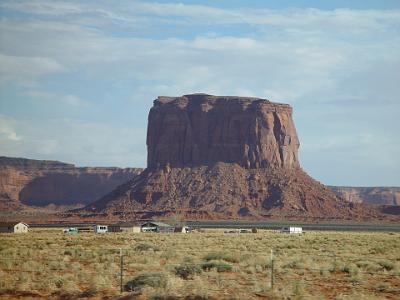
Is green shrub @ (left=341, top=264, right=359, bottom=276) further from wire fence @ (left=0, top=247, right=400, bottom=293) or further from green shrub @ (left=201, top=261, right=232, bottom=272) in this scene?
green shrub @ (left=201, top=261, right=232, bottom=272)

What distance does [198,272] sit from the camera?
2942cm

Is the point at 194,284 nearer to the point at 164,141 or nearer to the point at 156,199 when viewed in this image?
the point at 156,199

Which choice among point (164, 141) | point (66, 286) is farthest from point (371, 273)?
point (164, 141)

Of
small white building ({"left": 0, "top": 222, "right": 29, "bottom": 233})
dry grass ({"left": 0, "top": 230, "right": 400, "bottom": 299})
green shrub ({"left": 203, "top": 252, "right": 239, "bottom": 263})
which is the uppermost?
small white building ({"left": 0, "top": 222, "right": 29, "bottom": 233})

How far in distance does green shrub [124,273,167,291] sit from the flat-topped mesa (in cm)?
15065

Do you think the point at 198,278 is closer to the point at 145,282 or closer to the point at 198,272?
the point at 198,272

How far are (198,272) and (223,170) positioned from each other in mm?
143426

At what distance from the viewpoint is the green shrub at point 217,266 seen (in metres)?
31.2

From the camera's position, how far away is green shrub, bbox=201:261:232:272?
102 ft

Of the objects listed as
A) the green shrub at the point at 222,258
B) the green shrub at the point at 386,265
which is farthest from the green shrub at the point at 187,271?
the green shrub at the point at 386,265

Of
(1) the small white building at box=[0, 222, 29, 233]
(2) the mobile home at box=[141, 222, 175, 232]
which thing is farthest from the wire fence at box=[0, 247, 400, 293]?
(2) the mobile home at box=[141, 222, 175, 232]

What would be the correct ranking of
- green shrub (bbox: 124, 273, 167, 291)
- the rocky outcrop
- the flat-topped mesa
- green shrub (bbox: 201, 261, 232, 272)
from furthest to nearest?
the flat-topped mesa, the rocky outcrop, green shrub (bbox: 201, 261, 232, 272), green shrub (bbox: 124, 273, 167, 291)

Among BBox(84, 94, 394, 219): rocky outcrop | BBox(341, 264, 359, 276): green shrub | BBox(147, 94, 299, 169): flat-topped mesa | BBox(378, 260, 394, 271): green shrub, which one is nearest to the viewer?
BBox(341, 264, 359, 276): green shrub

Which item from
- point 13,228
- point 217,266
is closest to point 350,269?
point 217,266
